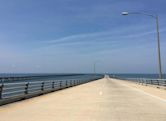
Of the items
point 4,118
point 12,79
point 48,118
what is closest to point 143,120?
point 48,118

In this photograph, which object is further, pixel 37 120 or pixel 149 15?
pixel 149 15

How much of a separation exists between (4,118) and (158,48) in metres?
25.3

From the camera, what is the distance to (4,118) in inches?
371

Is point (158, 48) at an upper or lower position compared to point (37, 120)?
upper

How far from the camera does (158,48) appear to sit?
3147 cm

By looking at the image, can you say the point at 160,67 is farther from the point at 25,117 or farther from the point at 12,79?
the point at 12,79

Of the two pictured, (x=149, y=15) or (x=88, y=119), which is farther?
(x=149, y=15)

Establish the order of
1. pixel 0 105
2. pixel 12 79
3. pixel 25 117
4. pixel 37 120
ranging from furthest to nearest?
pixel 12 79, pixel 0 105, pixel 25 117, pixel 37 120

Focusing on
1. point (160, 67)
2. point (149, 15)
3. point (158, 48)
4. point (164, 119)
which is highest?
point (149, 15)

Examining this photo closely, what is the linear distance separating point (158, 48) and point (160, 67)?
2416mm

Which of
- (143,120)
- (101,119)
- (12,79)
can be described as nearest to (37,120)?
(101,119)

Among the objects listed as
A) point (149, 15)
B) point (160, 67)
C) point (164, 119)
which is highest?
point (149, 15)

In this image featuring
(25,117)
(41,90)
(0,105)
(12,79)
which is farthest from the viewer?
(12,79)

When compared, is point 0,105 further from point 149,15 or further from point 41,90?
point 149,15
